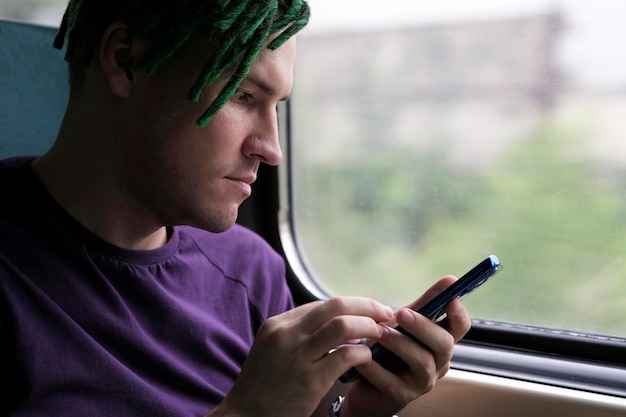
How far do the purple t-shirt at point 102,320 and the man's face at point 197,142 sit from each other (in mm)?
121

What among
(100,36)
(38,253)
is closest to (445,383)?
(38,253)

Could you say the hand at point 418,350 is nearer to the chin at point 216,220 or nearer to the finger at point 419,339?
the finger at point 419,339

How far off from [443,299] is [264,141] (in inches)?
14.3

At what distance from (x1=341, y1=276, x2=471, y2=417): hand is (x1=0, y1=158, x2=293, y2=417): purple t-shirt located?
0.96ft

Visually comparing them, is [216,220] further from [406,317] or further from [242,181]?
[406,317]

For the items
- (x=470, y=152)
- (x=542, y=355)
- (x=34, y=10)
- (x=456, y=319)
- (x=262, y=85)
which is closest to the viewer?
(x=456, y=319)

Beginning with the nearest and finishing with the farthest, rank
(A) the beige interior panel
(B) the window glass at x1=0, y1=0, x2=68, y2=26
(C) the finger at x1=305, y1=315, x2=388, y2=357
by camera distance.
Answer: (C) the finger at x1=305, y1=315, x2=388, y2=357 → (A) the beige interior panel → (B) the window glass at x1=0, y1=0, x2=68, y2=26

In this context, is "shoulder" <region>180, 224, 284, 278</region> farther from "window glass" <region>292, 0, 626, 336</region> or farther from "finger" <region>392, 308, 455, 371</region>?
"finger" <region>392, 308, 455, 371</region>

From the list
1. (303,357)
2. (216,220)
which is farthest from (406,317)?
(216,220)

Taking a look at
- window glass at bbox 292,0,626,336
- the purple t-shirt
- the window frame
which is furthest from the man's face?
the window frame

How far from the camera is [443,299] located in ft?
3.09

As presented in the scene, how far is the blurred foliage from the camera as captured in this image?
1287 millimetres

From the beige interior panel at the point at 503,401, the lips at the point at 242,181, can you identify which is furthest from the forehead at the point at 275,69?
the beige interior panel at the point at 503,401

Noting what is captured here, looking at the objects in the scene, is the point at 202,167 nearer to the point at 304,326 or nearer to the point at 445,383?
the point at 304,326
